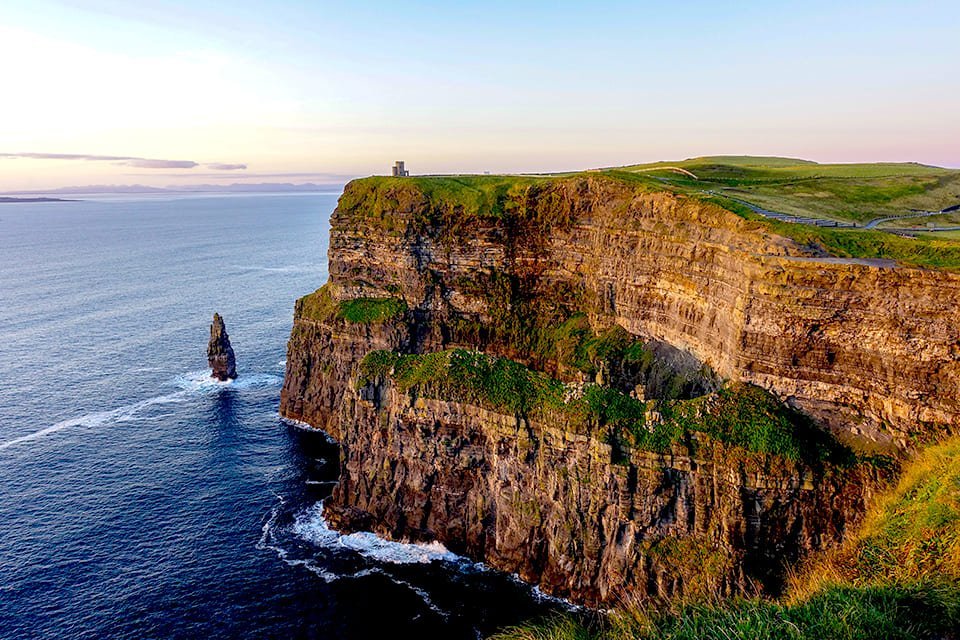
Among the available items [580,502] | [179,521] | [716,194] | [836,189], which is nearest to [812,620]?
[580,502]

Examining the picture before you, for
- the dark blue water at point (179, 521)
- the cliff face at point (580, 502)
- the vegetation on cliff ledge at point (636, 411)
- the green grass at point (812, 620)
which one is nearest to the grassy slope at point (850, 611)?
the green grass at point (812, 620)

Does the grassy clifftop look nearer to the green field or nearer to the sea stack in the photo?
the green field

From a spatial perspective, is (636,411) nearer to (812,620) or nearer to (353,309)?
(812,620)

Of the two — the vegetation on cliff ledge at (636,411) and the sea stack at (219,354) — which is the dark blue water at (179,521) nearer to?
the sea stack at (219,354)

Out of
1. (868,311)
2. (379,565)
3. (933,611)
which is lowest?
(379,565)

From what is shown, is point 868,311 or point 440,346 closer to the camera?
point 868,311

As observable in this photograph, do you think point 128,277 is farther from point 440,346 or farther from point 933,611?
point 933,611

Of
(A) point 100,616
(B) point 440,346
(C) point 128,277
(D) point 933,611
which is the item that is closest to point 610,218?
(B) point 440,346
